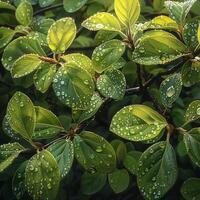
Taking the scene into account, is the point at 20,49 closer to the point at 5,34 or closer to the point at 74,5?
the point at 5,34

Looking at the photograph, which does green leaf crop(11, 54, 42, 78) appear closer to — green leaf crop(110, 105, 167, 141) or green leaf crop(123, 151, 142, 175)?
green leaf crop(110, 105, 167, 141)

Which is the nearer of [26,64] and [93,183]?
[26,64]

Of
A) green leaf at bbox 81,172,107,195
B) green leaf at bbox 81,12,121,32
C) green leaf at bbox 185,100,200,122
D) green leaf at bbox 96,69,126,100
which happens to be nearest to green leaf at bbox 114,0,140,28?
green leaf at bbox 81,12,121,32

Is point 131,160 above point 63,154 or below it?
below

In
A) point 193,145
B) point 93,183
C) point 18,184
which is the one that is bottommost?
point 93,183

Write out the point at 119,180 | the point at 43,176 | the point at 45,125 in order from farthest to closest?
the point at 119,180, the point at 45,125, the point at 43,176

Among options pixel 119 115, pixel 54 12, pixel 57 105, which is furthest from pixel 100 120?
pixel 54 12

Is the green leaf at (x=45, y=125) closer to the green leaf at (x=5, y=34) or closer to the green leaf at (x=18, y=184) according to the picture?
the green leaf at (x=18, y=184)

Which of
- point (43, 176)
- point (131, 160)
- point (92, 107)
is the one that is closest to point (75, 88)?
point (92, 107)

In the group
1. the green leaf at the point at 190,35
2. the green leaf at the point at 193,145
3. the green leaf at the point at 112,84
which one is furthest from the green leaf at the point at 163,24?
the green leaf at the point at 193,145
